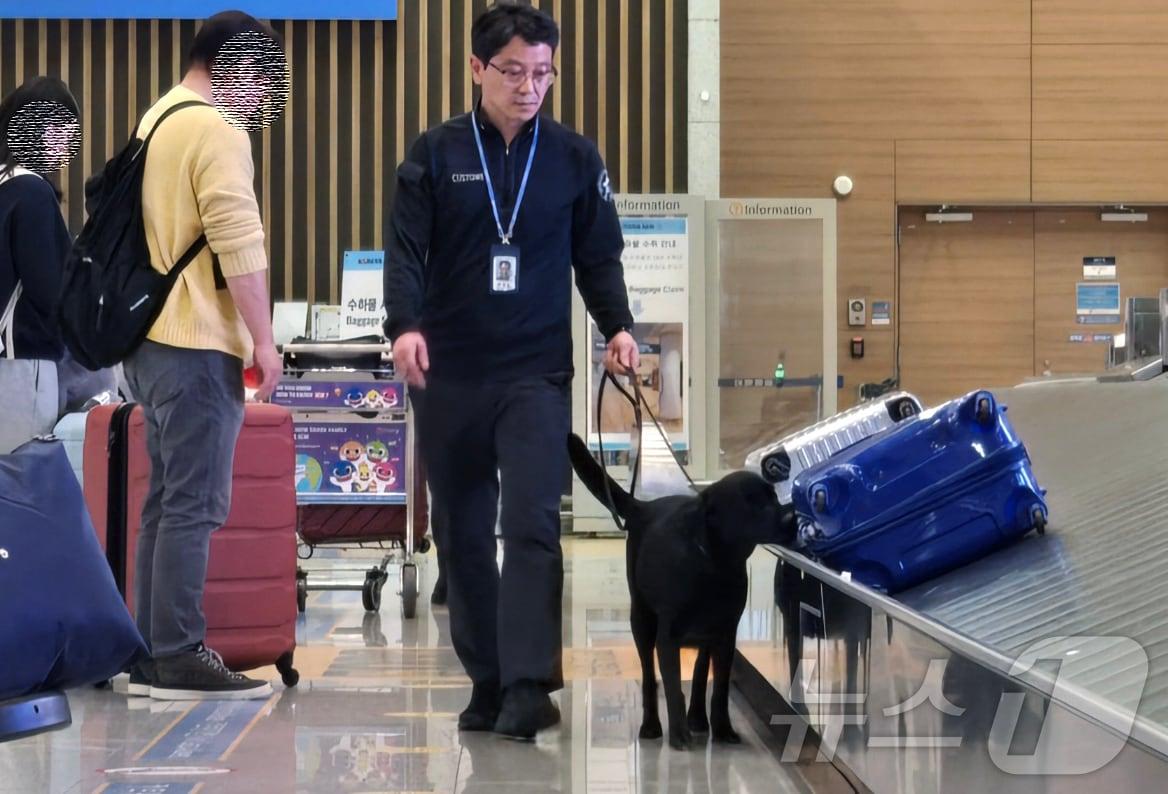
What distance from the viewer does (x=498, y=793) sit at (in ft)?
7.66

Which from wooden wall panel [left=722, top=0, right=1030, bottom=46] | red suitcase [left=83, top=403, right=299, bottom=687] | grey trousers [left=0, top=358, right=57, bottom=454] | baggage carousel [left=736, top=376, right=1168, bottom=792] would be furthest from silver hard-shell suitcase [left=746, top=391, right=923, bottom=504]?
wooden wall panel [left=722, top=0, right=1030, bottom=46]

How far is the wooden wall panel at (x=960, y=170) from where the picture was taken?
9.36 m

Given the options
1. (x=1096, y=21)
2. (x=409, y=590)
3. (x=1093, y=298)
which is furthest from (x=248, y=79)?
(x=1096, y=21)

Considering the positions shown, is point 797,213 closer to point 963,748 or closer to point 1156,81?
point 1156,81

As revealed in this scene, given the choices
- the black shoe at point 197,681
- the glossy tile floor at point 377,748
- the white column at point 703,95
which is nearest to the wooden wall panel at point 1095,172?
the white column at point 703,95

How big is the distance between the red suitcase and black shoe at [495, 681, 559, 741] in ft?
3.01

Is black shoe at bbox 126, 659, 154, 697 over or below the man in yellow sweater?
below

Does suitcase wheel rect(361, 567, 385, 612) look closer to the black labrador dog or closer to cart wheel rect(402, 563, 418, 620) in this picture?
cart wheel rect(402, 563, 418, 620)

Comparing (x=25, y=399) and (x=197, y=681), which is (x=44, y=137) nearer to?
(x=25, y=399)

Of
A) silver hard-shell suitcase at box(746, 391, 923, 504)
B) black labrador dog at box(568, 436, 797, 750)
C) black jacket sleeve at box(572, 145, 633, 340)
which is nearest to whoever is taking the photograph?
black labrador dog at box(568, 436, 797, 750)

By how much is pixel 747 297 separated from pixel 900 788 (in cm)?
654

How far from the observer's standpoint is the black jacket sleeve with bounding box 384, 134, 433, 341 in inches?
111

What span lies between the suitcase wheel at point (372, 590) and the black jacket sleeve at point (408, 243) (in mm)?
2304

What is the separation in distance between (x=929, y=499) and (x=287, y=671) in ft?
6.05
